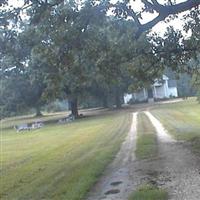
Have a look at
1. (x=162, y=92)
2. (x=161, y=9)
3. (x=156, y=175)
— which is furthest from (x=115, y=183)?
(x=162, y=92)

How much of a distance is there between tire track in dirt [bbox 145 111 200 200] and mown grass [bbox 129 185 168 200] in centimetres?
17

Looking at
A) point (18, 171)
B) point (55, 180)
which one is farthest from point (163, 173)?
point (18, 171)

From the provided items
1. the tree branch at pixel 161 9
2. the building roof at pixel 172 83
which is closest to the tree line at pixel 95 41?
the tree branch at pixel 161 9

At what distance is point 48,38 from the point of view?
2127 cm

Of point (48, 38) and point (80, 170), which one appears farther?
point (48, 38)

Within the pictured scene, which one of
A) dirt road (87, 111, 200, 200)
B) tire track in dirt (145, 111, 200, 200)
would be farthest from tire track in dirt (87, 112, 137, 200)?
tire track in dirt (145, 111, 200, 200)

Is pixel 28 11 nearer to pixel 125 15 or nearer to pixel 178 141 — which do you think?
pixel 125 15

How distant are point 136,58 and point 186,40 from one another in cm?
265

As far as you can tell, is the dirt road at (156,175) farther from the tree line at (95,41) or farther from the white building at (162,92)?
the white building at (162,92)

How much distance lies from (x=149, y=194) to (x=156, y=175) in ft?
8.62

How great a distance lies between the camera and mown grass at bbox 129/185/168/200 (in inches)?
397

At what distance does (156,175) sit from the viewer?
511 inches

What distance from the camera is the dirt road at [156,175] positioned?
10.8m

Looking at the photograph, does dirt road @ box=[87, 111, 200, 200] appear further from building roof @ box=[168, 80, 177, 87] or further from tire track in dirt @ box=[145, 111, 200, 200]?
building roof @ box=[168, 80, 177, 87]
